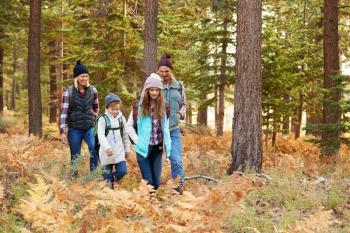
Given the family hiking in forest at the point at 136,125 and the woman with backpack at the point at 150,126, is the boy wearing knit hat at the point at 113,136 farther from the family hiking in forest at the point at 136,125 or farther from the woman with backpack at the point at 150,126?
the woman with backpack at the point at 150,126

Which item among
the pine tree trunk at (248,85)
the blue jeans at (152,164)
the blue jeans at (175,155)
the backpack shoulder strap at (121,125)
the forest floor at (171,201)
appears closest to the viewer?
the forest floor at (171,201)

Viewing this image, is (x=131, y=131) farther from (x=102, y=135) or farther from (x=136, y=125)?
(x=102, y=135)

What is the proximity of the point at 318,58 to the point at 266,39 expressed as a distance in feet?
12.7

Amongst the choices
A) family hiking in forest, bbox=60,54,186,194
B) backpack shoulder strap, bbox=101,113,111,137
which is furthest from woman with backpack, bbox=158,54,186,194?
backpack shoulder strap, bbox=101,113,111,137

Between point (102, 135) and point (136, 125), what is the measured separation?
56 cm

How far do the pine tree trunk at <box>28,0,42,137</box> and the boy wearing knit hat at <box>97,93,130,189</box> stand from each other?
9.28 metres

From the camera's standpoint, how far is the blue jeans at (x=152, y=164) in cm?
680

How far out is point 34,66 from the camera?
51.8ft

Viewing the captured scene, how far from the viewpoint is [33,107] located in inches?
631

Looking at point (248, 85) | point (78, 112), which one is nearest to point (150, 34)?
point (248, 85)

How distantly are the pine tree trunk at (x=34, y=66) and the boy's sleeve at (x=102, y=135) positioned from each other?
30.9 feet

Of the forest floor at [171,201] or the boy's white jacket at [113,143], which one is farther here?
the boy's white jacket at [113,143]

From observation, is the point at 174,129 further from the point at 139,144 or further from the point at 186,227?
the point at 186,227

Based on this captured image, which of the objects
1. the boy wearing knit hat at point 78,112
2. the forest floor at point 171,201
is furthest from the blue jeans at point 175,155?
the boy wearing knit hat at point 78,112
